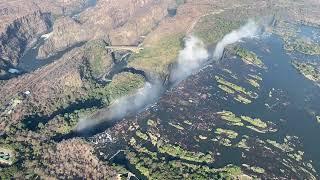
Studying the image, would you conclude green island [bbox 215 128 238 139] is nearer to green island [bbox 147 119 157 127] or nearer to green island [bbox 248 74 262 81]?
green island [bbox 147 119 157 127]

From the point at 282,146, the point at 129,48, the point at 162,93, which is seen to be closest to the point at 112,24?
the point at 129,48

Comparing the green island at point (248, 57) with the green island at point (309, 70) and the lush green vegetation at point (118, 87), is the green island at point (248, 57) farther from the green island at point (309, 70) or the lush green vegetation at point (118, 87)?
the lush green vegetation at point (118, 87)

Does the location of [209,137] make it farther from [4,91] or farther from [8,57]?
[8,57]

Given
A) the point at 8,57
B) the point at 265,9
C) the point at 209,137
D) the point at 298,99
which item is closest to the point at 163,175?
the point at 209,137

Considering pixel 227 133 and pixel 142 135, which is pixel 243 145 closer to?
pixel 227 133

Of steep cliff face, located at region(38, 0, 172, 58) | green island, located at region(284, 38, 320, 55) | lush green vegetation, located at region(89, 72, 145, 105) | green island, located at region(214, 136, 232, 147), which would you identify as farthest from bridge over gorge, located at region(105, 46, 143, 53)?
green island, located at region(214, 136, 232, 147)

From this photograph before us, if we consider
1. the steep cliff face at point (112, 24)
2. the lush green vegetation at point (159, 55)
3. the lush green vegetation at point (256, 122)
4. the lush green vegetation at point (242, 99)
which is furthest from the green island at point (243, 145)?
the steep cliff face at point (112, 24)
